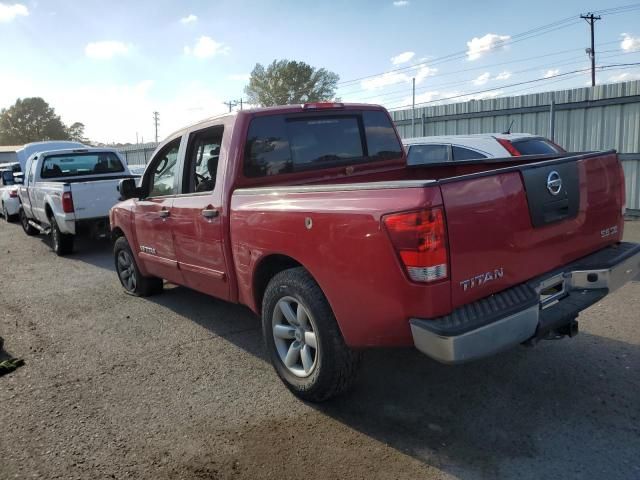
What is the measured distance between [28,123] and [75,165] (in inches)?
3566

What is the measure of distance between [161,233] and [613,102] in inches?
411

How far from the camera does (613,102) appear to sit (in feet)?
37.5

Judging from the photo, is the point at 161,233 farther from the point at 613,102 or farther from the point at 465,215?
the point at 613,102

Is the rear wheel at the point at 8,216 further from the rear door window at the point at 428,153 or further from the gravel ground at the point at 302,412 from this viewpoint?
the rear door window at the point at 428,153

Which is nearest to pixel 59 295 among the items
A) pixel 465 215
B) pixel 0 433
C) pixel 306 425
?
pixel 0 433

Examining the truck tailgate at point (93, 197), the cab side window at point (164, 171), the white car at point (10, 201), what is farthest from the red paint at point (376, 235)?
the white car at point (10, 201)

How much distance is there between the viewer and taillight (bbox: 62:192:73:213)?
910cm

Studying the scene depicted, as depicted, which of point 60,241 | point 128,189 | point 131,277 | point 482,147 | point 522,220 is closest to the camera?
point 522,220

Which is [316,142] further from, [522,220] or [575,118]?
[575,118]

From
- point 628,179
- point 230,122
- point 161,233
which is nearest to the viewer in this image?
point 230,122

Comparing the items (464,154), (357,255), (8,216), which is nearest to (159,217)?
(357,255)

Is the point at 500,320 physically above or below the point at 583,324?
above

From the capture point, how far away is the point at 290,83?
244 feet

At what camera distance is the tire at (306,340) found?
325 centimetres
